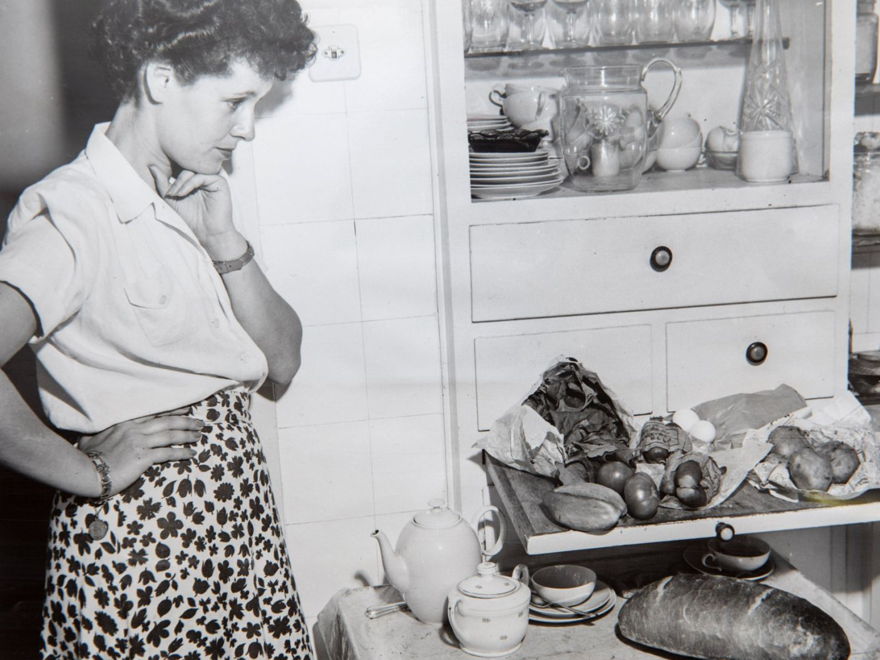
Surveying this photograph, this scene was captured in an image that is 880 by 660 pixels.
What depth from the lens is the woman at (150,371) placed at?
4.57 ft

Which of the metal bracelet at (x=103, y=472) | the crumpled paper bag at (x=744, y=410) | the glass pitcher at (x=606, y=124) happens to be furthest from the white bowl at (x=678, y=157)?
the metal bracelet at (x=103, y=472)

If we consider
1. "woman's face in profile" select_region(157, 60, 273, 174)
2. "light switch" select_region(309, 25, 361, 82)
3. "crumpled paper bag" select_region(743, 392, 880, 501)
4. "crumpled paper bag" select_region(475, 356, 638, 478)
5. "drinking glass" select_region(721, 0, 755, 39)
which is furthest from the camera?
"drinking glass" select_region(721, 0, 755, 39)

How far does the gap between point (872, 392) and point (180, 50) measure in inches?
63.5

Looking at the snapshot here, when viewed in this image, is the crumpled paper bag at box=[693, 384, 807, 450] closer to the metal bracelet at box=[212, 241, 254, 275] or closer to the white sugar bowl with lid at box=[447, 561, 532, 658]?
the white sugar bowl with lid at box=[447, 561, 532, 658]

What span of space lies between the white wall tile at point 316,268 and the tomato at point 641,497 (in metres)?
0.69

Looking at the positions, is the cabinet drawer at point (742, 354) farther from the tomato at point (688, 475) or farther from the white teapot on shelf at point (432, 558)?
the white teapot on shelf at point (432, 558)

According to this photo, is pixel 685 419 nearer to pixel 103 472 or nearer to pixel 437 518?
pixel 437 518

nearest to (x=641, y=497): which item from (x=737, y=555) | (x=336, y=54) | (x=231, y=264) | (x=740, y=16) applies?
(x=737, y=555)

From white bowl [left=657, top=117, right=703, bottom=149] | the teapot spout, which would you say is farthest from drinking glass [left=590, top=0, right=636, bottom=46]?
the teapot spout

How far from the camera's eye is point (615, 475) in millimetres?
1665

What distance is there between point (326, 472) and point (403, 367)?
11.1 inches

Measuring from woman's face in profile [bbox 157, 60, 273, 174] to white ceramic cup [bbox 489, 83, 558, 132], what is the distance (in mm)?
557

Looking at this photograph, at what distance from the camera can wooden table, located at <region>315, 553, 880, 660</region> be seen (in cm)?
172

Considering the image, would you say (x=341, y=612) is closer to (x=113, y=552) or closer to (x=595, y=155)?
(x=113, y=552)
